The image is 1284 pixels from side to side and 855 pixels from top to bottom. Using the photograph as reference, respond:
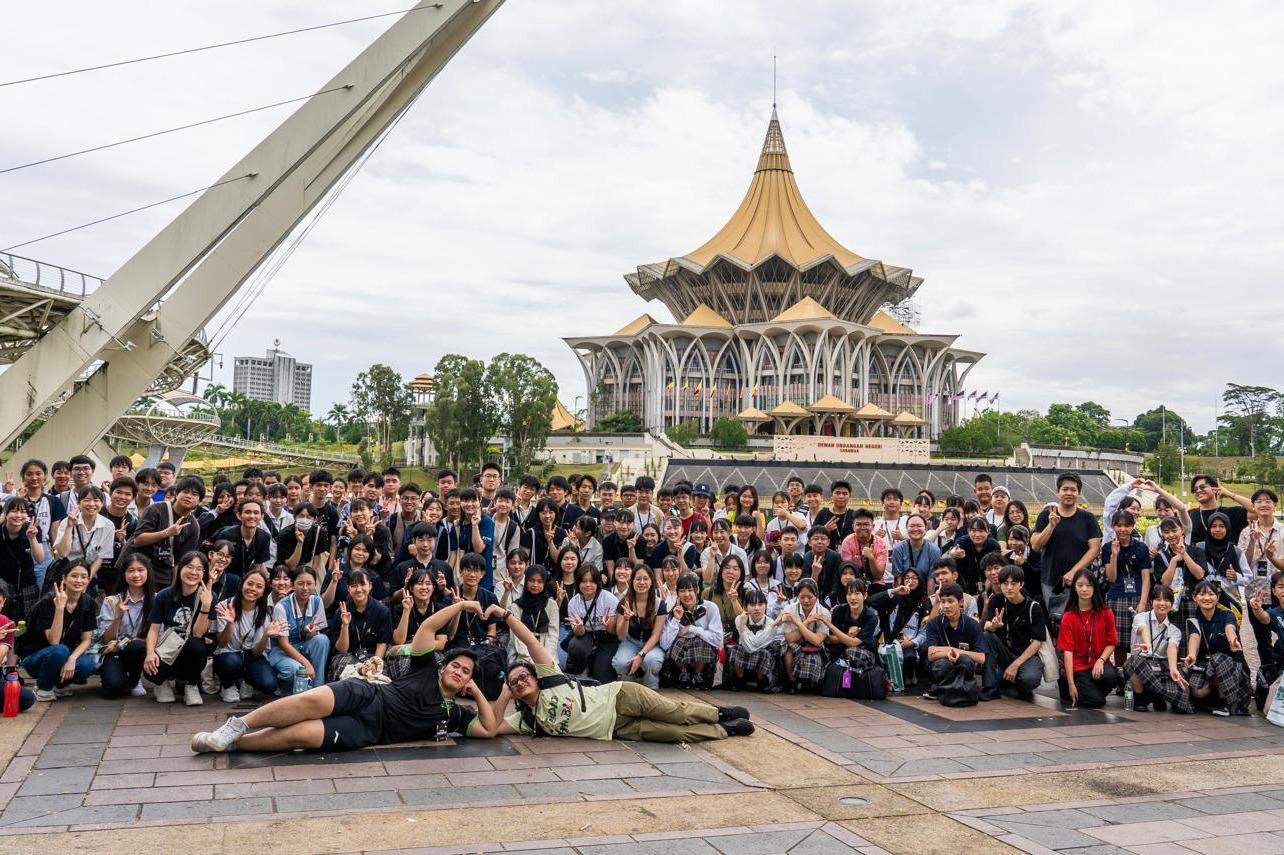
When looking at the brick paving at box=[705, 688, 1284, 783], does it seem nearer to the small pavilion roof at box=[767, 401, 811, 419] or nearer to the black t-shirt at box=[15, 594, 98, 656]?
the black t-shirt at box=[15, 594, 98, 656]

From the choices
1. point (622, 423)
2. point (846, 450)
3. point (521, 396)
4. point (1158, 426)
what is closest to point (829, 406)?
point (846, 450)

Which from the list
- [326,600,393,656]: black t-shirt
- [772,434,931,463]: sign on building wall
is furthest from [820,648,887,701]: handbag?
[772,434,931,463]: sign on building wall

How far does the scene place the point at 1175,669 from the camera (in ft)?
26.0

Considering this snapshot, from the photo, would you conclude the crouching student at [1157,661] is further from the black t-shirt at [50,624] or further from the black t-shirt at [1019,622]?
the black t-shirt at [50,624]

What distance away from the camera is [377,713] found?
247 inches

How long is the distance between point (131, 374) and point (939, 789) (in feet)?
44.3

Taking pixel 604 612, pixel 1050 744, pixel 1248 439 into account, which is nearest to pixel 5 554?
pixel 604 612

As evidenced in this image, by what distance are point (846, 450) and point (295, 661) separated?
5022cm

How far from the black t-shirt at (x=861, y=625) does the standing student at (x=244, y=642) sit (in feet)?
14.9

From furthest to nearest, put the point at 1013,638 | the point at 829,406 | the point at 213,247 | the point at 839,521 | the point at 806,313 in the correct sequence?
the point at 806,313 < the point at 829,406 < the point at 213,247 < the point at 839,521 < the point at 1013,638

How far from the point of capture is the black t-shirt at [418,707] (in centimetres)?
634

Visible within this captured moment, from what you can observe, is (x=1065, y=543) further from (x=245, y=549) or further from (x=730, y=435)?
(x=730, y=435)

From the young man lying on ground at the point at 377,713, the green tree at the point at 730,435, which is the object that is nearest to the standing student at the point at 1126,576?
the young man lying on ground at the point at 377,713

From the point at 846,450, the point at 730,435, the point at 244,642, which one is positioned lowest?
the point at 244,642
